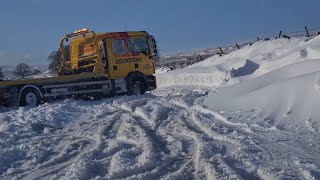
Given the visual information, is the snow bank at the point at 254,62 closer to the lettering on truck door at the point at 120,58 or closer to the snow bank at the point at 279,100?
the lettering on truck door at the point at 120,58

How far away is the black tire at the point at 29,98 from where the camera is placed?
19.4 metres

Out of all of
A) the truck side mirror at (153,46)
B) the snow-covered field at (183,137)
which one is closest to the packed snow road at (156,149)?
the snow-covered field at (183,137)

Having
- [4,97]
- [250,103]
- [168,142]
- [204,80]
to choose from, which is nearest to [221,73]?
[204,80]

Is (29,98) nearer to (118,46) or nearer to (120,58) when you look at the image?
(120,58)

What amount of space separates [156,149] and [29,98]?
11883 millimetres

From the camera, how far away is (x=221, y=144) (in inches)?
347

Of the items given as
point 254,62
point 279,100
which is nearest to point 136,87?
point 254,62

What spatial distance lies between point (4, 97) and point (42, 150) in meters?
10.5

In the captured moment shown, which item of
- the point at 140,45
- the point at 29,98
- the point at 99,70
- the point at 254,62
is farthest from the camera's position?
the point at 254,62

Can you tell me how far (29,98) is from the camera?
19.5 m

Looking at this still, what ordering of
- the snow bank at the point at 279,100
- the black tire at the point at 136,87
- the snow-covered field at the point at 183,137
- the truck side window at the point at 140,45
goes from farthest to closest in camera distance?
the black tire at the point at 136,87 → the truck side window at the point at 140,45 → the snow bank at the point at 279,100 → the snow-covered field at the point at 183,137

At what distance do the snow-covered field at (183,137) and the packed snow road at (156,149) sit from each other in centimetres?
2

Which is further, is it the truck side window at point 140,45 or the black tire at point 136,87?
the black tire at point 136,87

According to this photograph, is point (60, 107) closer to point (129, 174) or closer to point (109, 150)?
point (109, 150)
